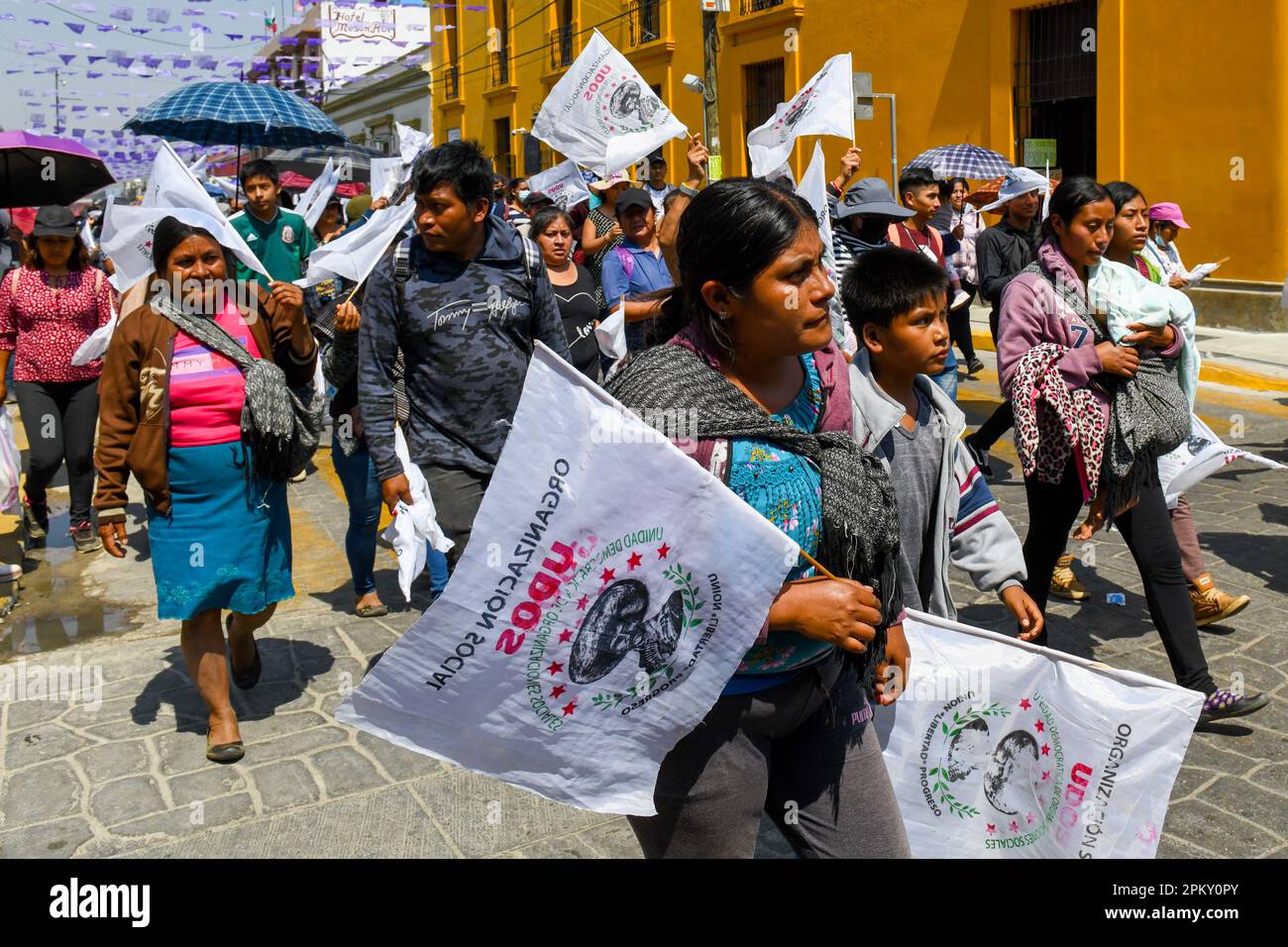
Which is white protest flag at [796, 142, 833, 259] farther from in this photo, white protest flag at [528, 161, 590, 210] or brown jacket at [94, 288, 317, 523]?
white protest flag at [528, 161, 590, 210]

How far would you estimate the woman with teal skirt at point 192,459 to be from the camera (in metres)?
4.21

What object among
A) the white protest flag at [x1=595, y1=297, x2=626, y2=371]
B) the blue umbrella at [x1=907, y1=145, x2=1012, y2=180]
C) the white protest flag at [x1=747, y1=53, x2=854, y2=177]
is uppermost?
the blue umbrella at [x1=907, y1=145, x2=1012, y2=180]

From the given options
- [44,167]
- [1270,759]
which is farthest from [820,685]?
[44,167]

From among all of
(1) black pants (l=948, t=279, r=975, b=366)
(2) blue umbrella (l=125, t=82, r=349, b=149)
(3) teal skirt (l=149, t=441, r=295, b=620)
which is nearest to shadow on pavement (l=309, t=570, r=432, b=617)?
(3) teal skirt (l=149, t=441, r=295, b=620)

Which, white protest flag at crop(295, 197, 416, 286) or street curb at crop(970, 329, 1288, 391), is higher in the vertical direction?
white protest flag at crop(295, 197, 416, 286)

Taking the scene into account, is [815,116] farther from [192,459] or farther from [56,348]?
[56,348]

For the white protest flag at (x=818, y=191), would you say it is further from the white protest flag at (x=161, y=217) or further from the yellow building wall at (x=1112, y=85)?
the yellow building wall at (x=1112, y=85)

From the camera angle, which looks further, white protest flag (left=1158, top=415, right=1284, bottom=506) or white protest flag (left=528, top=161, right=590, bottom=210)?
white protest flag (left=528, top=161, right=590, bottom=210)

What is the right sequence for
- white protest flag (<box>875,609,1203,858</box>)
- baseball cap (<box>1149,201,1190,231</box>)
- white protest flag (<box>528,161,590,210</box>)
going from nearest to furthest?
white protest flag (<box>875,609,1203,858</box>), baseball cap (<box>1149,201,1190,231</box>), white protest flag (<box>528,161,590,210</box>)

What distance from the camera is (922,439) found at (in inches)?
118

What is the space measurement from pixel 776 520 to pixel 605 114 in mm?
7186

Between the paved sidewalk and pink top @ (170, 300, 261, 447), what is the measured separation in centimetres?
112

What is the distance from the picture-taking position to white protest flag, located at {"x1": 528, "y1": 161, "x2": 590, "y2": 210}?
33.6 feet

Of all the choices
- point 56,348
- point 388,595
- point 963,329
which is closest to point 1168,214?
point 963,329
